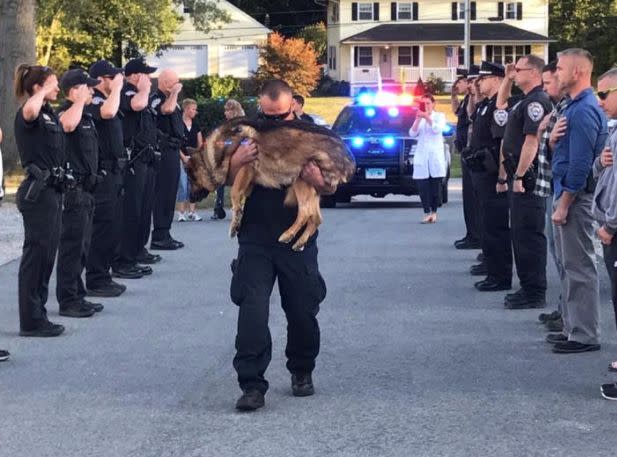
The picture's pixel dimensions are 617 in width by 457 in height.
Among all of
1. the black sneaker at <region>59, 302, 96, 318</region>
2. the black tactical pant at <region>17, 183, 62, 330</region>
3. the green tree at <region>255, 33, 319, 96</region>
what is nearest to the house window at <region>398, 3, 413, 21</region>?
the green tree at <region>255, 33, 319, 96</region>

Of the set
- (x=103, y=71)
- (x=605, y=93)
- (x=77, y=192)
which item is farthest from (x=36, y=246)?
(x=605, y=93)

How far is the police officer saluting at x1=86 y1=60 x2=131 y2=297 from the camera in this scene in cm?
1100

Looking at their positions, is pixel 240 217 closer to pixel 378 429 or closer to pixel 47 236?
pixel 378 429

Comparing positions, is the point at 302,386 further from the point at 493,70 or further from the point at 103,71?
the point at 493,70

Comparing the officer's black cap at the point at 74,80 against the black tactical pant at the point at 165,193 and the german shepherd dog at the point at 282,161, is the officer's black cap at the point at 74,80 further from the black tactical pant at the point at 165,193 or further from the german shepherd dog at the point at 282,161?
the black tactical pant at the point at 165,193

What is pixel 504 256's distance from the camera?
11539mm

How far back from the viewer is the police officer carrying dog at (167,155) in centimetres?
1389

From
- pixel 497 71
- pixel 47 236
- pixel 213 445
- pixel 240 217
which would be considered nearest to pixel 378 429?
pixel 213 445

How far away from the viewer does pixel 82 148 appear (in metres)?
10.0

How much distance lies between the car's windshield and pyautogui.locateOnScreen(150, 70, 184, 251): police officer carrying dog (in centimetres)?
663

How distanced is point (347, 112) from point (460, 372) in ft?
46.6

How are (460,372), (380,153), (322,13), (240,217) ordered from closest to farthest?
(240,217) → (460,372) → (380,153) → (322,13)

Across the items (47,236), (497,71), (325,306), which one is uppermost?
(497,71)

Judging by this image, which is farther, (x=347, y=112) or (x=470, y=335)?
(x=347, y=112)
